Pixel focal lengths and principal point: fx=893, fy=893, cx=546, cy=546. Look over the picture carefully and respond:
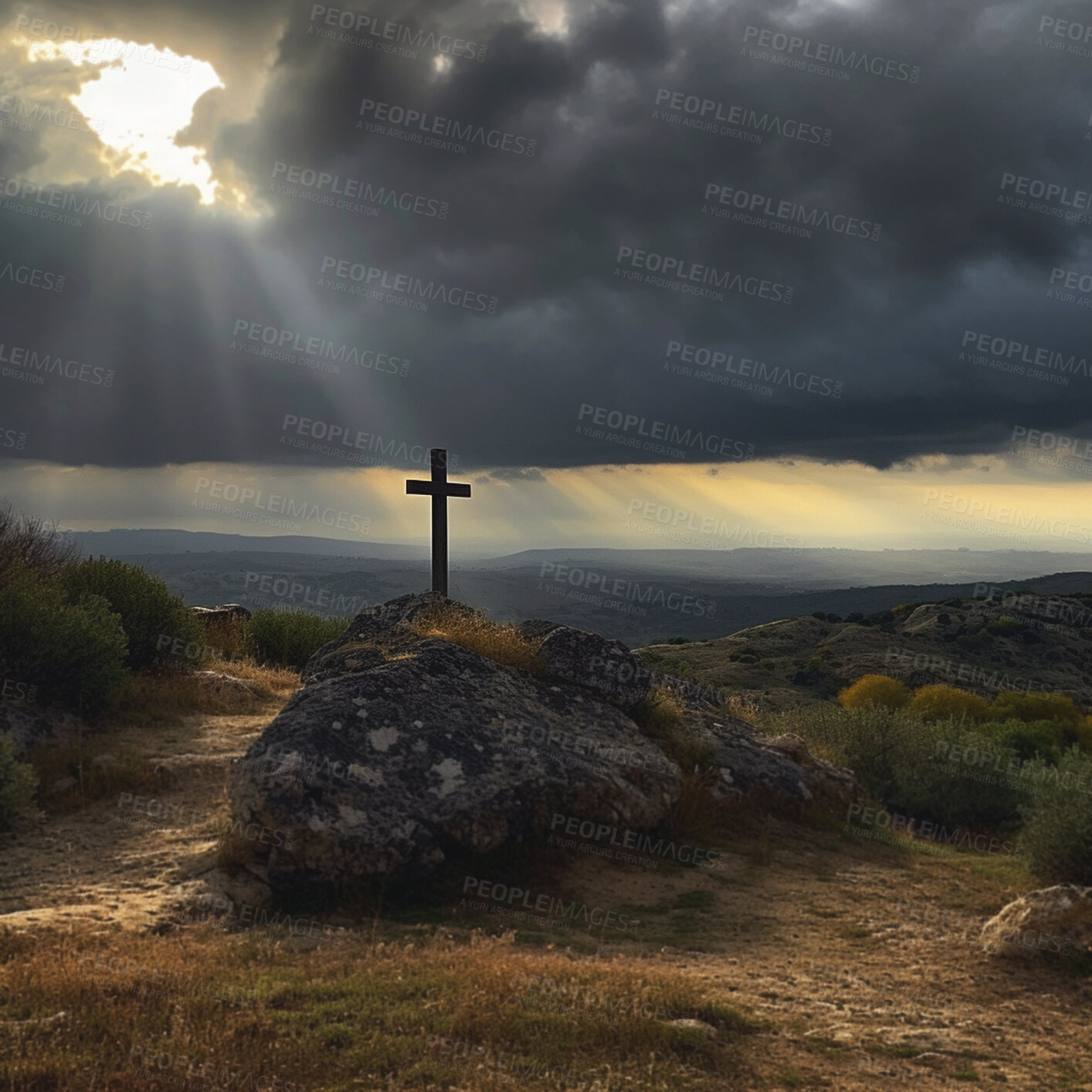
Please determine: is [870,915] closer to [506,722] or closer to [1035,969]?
[1035,969]

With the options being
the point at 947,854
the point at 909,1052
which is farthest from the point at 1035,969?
the point at 947,854

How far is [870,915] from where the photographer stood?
9.02 meters

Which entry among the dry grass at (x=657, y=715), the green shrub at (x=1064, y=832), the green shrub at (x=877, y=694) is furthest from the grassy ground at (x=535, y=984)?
the green shrub at (x=877, y=694)

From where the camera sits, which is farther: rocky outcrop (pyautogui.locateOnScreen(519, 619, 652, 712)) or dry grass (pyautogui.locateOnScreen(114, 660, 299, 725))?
dry grass (pyautogui.locateOnScreen(114, 660, 299, 725))

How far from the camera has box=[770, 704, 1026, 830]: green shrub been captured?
49.6 ft

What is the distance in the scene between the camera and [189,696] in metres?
16.4

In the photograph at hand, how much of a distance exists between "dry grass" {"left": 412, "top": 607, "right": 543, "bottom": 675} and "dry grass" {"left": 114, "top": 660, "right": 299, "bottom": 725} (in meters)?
4.56

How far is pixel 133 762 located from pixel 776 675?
51720 mm

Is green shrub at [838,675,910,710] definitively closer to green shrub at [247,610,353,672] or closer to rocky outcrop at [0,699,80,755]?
green shrub at [247,610,353,672]

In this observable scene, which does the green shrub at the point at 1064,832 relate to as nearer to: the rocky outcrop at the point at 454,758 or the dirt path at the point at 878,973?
the dirt path at the point at 878,973

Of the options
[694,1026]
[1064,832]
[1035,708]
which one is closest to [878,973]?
[694,1026]

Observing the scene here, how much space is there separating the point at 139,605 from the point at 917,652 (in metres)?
57.0

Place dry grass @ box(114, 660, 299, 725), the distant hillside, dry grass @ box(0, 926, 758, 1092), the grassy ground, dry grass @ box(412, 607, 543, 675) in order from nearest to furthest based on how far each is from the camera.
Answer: dry grass @ box(0, 926, 758, 1092) → the grassy ground → dry grass @ box(412, 607, 543, 675) → dry grass @ box(114, 660, 299, 725) → the distant hillside

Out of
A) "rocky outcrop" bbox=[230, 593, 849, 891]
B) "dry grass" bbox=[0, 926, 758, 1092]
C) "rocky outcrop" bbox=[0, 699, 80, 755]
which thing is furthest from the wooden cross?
"dry grass" bbox=[0, 926, 758, 1092]
